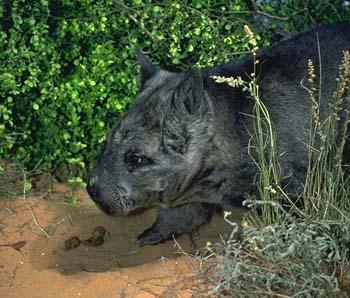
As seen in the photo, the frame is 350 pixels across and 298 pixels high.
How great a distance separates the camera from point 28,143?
6.97 meters

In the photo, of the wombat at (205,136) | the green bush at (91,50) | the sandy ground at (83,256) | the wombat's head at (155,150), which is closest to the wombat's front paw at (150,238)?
the sandy ground at (83,256)

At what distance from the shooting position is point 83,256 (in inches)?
239

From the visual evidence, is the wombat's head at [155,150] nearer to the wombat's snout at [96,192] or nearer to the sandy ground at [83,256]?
the wombat's snout at [96,192]

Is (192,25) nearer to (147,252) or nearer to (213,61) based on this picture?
(213,61)

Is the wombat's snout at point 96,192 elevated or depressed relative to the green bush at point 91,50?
depressed

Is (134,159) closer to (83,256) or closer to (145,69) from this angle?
(145,69)

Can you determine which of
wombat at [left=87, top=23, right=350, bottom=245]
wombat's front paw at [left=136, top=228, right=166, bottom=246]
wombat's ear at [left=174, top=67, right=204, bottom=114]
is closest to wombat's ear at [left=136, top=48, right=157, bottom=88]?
wombat at [left=87, top=23, right=350, bottom=245]

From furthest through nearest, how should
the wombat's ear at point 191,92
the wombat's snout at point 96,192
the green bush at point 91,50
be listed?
the green bush at point 91,50 < the wombat's snout at point 96,192 < the wombat's ear at point 191,92

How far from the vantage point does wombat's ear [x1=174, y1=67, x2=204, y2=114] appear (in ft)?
17.4

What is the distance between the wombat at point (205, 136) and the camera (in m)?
5.46

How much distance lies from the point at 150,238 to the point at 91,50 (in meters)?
1.56

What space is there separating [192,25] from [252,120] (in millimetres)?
1359

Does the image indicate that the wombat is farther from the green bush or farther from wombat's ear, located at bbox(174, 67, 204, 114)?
the green bush

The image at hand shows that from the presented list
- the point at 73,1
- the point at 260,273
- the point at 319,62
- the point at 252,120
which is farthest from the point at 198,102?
the point at 73,1
